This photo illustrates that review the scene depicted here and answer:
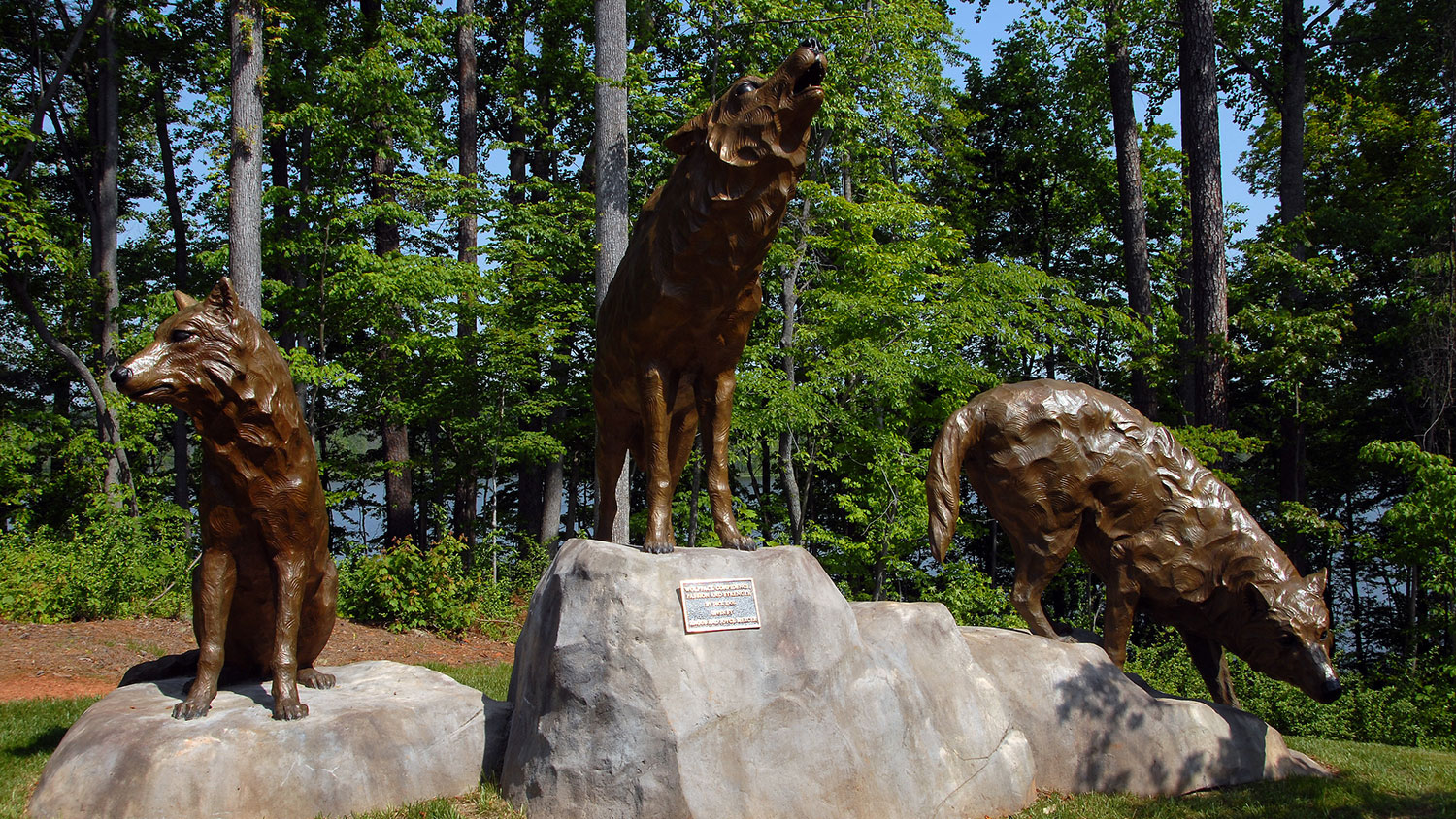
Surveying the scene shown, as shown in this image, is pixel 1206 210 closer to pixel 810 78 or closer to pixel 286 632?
pixel 810 78

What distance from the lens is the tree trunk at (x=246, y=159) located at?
1062 cm

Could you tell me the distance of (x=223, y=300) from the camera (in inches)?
176

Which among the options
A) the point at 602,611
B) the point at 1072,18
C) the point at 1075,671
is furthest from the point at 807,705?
the point at 1072,18

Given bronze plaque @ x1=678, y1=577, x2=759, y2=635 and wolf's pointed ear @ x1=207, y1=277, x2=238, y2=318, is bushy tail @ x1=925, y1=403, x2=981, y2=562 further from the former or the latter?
wolf's pointed ear @ x1=207, y1=277, x2=238, y2=318

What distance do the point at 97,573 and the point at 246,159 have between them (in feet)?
17.3

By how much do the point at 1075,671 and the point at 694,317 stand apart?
352cm

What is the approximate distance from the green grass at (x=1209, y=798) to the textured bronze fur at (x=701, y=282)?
192 centimetres

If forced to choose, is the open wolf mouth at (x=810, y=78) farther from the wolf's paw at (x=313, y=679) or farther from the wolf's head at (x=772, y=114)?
the wolf's paw at (x=313, y=679)

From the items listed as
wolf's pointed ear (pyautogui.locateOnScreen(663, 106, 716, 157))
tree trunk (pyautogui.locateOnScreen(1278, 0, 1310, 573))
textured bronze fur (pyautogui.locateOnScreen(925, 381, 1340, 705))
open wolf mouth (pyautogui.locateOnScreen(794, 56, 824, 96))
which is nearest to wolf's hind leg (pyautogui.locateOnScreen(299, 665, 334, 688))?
wolf's pointed ear (pyautogui.locateOnScreen(663, 106, 716, 157))

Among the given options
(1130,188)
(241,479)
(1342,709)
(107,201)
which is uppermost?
(1130,188)

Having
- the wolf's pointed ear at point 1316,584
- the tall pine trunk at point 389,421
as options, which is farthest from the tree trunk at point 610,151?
the wolf's pointed ear at point 1316,584

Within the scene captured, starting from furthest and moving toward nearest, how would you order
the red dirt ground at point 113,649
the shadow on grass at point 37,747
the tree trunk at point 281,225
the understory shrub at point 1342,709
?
the tree trunk at point 281,225
the understory shrub at point 1342,709
the red dirt ground at point 113,649
the shadow on grass at point 37,747

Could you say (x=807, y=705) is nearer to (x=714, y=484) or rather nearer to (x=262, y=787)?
(x=714, y=484)

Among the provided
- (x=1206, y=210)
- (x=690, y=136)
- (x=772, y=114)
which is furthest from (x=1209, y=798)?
(x=1206, y=210)
